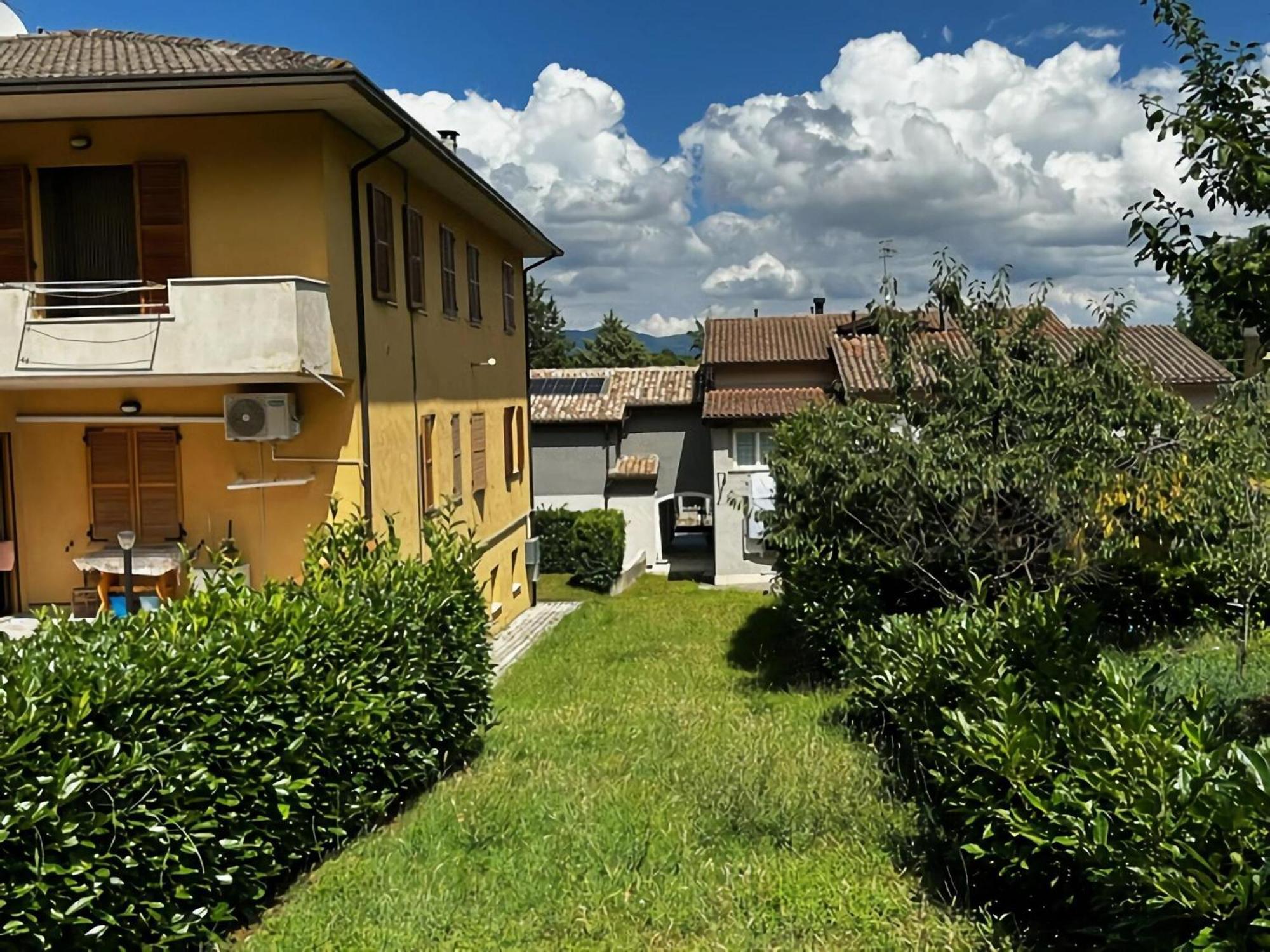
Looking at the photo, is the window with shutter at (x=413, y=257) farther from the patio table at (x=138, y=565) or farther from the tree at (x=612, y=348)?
the tree at (x=612, y=348)

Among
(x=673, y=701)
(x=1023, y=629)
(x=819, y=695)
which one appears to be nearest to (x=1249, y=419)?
(x=1023, y=629)

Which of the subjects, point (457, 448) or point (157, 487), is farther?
point (457, 448)

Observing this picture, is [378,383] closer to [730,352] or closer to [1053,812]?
[1053,812]

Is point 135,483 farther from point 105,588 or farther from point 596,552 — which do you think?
point 596,552

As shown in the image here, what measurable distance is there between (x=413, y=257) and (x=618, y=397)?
19.3m

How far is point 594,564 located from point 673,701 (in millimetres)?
16400

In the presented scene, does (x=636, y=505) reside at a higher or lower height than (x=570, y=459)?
lower

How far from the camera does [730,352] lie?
30.9 meters

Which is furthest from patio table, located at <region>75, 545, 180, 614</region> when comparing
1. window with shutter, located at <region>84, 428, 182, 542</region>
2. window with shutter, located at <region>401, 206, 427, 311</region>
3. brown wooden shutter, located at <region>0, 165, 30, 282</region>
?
window with shutter, located at <region>401, 206, 427, 311</region>

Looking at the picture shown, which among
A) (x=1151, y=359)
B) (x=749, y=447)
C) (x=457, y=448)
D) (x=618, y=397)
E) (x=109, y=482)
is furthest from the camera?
(x=618, y=397)

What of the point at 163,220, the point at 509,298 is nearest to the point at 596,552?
the point at 509,298

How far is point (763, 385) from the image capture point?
30766mm

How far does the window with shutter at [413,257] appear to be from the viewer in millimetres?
13219

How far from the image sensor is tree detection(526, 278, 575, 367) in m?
66.7
